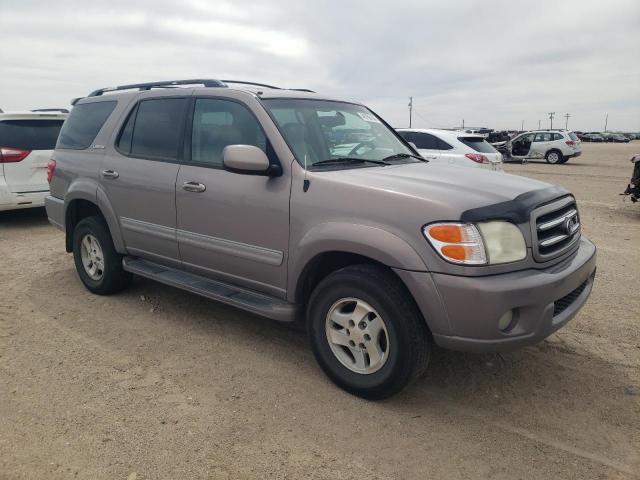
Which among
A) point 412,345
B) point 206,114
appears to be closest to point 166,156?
point 206,114

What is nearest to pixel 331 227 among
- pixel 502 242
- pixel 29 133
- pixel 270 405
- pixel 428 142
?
pixel 502 242

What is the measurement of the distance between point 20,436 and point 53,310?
6.85ft

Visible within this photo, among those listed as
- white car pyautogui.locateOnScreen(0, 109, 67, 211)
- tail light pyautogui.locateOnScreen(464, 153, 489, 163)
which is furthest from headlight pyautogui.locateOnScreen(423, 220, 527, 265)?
tail light pyautogui.locateOnScreen(464, 153, 489, 163)

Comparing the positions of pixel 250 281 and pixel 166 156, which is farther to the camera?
pixel 166 156

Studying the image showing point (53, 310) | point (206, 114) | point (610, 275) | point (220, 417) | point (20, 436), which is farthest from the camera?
point (610, 275)

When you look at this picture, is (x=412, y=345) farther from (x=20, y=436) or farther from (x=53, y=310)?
(x=53, y=310)

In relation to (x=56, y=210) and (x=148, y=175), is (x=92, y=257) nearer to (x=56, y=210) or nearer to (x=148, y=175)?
(x=56, y=210)

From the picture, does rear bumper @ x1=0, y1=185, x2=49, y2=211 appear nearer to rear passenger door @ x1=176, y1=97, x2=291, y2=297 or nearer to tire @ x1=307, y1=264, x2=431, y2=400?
rear passenger door @ x1=176, y1=97, x2=291, y2=297

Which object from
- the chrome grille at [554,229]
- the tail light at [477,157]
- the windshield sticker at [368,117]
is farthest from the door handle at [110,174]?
the tail light at [477,157]

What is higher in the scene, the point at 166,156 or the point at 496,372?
the point at 166,156

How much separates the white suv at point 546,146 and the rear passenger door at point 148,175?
21.9 m

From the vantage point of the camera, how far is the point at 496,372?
3598 millimetres

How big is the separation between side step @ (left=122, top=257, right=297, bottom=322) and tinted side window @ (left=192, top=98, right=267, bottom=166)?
3.04 ft

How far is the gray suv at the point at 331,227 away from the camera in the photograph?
2.82 m
